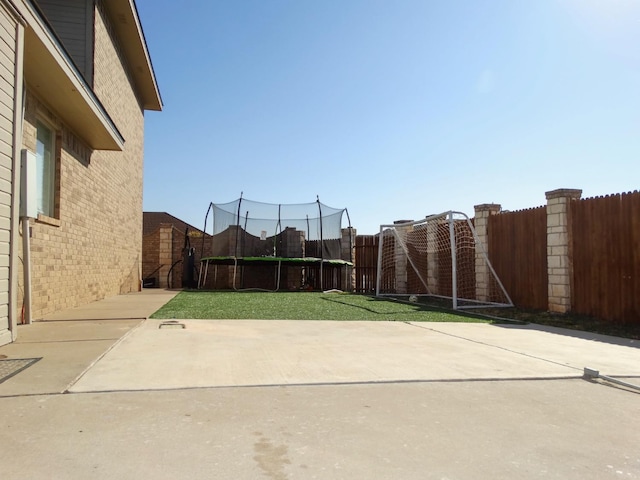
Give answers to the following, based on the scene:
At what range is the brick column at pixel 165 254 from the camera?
21.1m

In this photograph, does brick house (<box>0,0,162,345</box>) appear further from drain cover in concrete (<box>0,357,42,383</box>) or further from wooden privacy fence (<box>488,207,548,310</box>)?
wooden privacy fence (<box>488,207,548,310</box>)

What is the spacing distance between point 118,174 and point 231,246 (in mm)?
5592

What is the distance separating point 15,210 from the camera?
593cm

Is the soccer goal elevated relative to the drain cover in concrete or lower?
elevated

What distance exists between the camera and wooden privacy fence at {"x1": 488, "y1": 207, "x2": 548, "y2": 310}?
11039 millimetres

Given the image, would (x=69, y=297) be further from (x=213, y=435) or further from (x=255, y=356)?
(x=213, y=435)

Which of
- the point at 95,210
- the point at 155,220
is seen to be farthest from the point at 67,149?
the point at 155,220

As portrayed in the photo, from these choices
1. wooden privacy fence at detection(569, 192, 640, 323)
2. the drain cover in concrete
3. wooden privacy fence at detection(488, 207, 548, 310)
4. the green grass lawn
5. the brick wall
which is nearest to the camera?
the drain cover in concrete

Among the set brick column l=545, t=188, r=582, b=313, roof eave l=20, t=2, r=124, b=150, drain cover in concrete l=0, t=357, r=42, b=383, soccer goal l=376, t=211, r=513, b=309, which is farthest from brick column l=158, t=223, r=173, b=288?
drain cover in concrete l=0, t=357, r=42, b=383

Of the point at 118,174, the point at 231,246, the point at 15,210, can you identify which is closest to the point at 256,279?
the point at 231,246

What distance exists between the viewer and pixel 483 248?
1290cm

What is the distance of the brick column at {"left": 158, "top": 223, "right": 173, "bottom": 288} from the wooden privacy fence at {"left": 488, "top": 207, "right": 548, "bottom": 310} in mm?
14130

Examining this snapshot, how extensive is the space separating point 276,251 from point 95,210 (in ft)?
27.5

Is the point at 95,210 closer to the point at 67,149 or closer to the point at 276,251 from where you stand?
the point at 67,149
